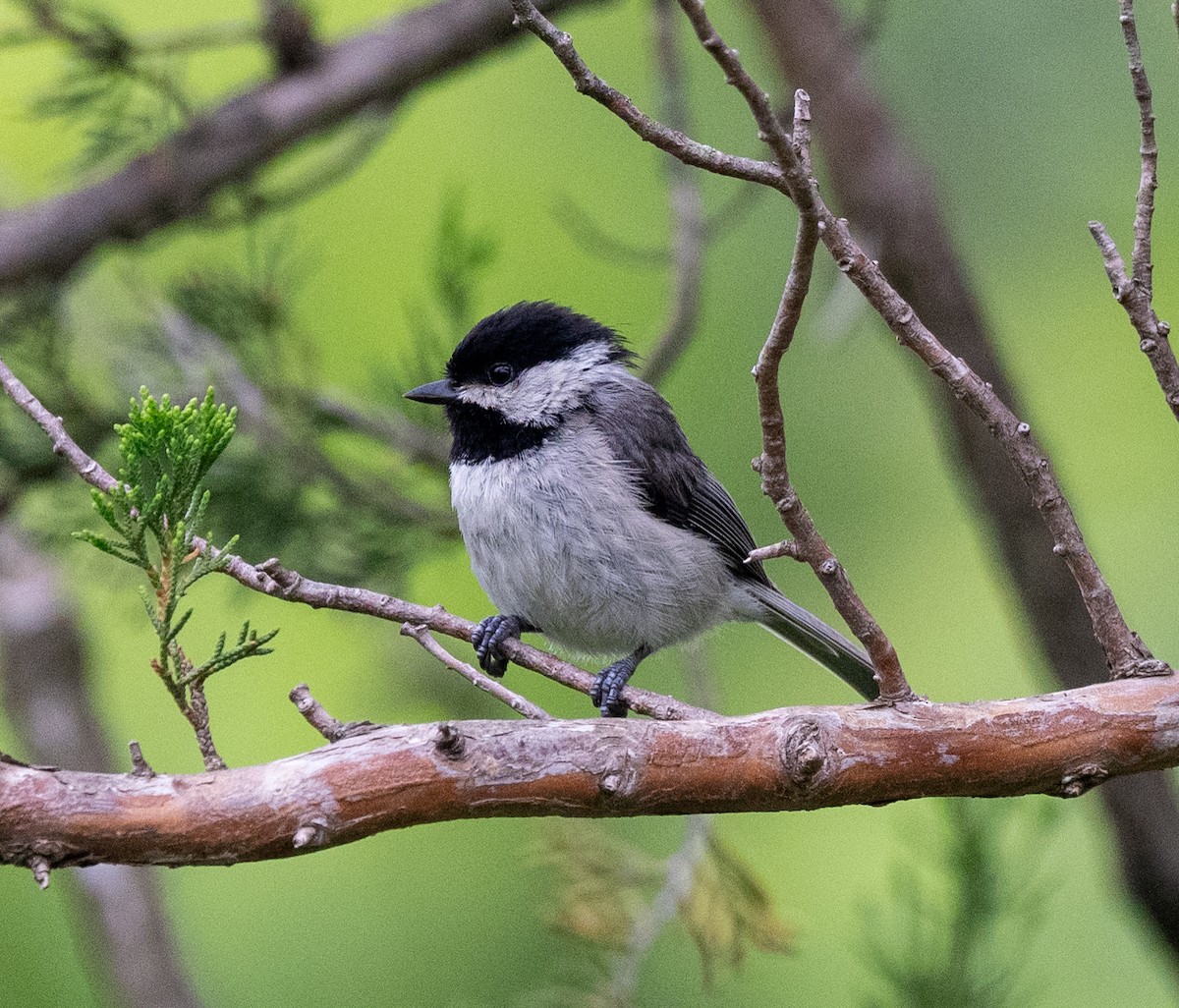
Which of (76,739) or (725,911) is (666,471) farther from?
(76,739)

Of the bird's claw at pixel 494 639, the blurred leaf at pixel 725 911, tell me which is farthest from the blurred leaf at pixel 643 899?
the bird's claw at pixel 494 639

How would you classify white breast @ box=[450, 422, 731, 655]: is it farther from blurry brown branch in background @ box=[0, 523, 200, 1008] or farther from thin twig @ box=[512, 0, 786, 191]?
thin twig @ box=[512, 0, 786, 191]

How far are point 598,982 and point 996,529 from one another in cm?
170

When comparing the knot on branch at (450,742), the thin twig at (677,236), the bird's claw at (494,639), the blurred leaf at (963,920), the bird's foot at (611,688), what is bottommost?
the blurred leaf at (963,920)

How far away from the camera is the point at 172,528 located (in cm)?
142

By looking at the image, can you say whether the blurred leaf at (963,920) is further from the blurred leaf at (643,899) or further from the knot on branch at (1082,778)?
the knot on branch at (1082,778)

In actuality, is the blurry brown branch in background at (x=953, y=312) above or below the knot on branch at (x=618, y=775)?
above

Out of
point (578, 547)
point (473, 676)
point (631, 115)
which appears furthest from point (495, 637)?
point (631, 115)

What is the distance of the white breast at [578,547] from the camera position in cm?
271

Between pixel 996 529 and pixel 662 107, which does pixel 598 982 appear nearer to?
pixel 996 529

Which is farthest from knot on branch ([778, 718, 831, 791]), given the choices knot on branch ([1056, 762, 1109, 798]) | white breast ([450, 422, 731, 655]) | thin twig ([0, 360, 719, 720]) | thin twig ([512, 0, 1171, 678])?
white breast ([450, 422, 731, 655])

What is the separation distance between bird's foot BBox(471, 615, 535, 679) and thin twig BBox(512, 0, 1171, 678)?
110 cm

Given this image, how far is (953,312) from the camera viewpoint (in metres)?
3.43

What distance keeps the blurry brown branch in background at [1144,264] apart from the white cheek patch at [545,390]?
1438 mm
